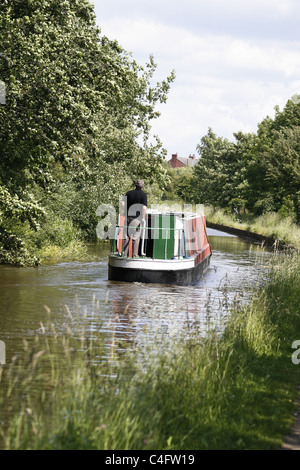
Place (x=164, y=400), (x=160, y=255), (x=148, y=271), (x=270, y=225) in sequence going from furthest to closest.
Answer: (x=270, y=225) < (x=160, y=255) < (x=148, y=271) < (x=164, y=400)

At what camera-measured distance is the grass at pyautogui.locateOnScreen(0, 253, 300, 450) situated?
4.97 metres

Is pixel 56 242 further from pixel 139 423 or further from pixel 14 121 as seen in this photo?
pixel 139 423

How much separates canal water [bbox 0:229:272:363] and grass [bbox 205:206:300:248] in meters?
11.0

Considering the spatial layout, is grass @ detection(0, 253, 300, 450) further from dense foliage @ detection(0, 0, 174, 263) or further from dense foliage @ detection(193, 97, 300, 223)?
dense foliage @ detection(193, 97, 300, 223)

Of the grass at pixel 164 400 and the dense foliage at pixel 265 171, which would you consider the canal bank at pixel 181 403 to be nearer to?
the grass at pixel 164 400

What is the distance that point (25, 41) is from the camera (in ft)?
47.3

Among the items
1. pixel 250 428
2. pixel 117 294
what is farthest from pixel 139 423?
pixel 117 294

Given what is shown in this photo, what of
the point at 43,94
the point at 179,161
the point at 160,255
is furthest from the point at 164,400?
the point at 179,161

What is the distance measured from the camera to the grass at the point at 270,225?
3328 cm

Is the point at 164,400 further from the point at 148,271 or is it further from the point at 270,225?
the point at 270,225

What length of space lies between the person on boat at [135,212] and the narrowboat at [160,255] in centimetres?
13

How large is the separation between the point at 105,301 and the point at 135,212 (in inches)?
364

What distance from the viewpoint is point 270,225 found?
42.4 metres

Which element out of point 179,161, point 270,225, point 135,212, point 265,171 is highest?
point 179,161
